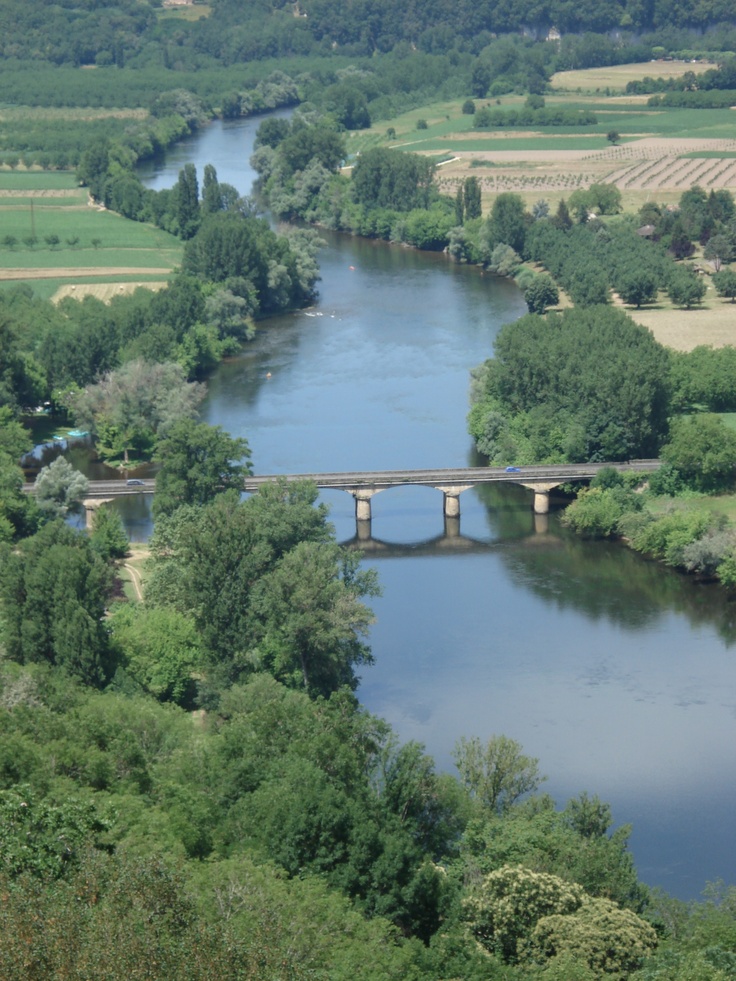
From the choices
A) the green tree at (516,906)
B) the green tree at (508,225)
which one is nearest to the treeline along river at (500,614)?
the green tree at (516,906)

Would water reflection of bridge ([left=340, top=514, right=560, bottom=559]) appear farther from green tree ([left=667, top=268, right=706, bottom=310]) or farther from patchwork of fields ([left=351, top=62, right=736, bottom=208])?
patchwork of fields ([left=351, top=62, right=736, bottom=208])

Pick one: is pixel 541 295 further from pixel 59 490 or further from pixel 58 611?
pixel 58 611

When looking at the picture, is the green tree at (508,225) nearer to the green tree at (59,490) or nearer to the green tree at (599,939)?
the green tree at (59,490)

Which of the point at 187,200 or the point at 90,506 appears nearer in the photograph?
the point at 90,506

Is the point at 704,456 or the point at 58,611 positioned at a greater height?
the point at 58,611

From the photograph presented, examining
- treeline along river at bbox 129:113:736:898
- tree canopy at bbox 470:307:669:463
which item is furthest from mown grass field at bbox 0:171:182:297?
tree canopy at bbox 470:307:669:463

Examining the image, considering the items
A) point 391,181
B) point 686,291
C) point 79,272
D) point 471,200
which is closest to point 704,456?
point 686,291

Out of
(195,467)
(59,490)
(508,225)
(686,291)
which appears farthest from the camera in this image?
(508,225)
